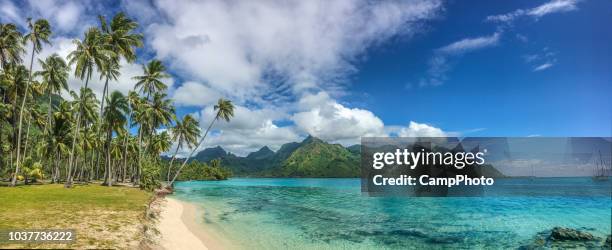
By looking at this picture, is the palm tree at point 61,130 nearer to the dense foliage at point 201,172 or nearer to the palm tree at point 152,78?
the palm tree at point 152,78

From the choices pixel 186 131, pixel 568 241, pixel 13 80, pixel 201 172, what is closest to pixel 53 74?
pixel 13 80

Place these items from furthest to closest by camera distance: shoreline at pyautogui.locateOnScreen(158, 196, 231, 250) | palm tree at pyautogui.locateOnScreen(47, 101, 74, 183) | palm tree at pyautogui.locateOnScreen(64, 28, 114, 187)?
palm tree at pyautogui.locateOnScreen(47, 101, 74, 183), palm tree at pyautogui.locateOnScreen(64, 28, 114, 187), shoreline at pyautogui.locateOnScreen(158, 196, 231, 250)

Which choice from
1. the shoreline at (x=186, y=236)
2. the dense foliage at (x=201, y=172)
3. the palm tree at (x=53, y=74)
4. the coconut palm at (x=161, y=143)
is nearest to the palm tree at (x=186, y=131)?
the coconut palm at (x=161, y=143)

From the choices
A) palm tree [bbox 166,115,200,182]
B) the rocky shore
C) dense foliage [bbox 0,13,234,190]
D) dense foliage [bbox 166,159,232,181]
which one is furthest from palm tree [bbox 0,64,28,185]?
dense foliage [bbox 166,159,232,181]

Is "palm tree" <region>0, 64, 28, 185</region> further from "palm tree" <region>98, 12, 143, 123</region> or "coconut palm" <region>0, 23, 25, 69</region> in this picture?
"palm tree" <region>98, 12, 143, 123</region>

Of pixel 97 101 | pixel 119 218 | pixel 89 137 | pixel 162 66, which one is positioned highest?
pixel 162 66

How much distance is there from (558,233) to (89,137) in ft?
211

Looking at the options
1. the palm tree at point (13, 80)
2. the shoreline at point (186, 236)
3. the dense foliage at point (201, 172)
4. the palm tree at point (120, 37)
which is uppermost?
the palm tree at point (120, 37)

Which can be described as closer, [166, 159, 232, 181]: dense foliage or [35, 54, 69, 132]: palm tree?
[35, 54, 69, 132]: palm tree

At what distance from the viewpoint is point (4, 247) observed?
36.2 ft

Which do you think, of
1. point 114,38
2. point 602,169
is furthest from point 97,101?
point 602,169

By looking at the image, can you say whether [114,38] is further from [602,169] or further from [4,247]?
[602,169]

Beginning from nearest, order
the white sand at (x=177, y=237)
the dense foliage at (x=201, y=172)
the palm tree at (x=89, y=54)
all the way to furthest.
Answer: the white sand at (x=177, y=237) → the palm tree at (x=89, y=54) → the dense foliage at (x=201, y=172)

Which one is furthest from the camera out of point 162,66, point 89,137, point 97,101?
point 97,101
